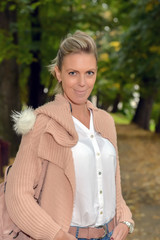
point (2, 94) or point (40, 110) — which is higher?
point (40, 110)

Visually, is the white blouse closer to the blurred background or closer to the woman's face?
the woman's face

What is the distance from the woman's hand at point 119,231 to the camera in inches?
91.1

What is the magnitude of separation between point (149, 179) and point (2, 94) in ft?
16.7

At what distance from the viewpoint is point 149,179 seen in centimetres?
1076

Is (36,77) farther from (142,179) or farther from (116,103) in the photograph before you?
(116,103)

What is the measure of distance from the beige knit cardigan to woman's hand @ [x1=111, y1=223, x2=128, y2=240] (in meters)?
0.43

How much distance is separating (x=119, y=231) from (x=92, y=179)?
47cm

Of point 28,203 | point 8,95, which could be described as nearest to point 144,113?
point 8,95

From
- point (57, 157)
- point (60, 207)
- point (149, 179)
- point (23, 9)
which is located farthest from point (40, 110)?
point (149, 179)

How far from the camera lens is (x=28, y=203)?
194cm

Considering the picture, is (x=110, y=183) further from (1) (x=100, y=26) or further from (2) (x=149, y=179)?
(1) (x=100, y=26)

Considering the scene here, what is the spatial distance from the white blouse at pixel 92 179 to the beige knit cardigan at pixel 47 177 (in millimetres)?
79

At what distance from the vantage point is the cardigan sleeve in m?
1.94

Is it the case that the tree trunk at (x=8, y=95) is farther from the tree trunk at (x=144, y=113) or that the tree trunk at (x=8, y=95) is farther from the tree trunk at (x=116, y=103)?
the tree trunk at (x=116, y=103)
